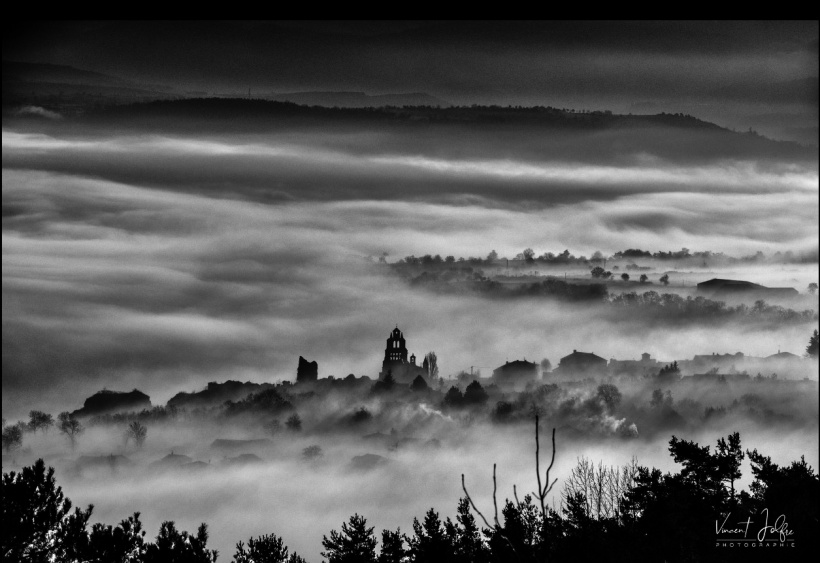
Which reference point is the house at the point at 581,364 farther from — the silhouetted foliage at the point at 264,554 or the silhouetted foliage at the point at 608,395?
the silhouetted foliage at the point at 264,554

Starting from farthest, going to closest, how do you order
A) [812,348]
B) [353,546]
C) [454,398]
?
1. [454,398]
2. [812,348]
3. [353,546]

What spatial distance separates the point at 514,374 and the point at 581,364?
4297 mm

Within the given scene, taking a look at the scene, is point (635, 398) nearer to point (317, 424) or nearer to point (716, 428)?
point (716, 428)

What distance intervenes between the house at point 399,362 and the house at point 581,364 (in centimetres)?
737

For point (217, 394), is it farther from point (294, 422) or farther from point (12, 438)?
point (12, 438)

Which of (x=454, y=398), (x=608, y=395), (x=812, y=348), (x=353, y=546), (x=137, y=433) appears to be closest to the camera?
(x=353, y=546)

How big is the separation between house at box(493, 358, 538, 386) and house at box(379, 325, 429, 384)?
3.80 m

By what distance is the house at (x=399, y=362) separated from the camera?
47438mm

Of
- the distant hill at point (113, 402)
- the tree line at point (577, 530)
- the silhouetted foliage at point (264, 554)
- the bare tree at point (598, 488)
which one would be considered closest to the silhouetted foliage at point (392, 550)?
the tree line at point (577, 530)

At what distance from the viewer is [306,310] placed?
157 ft

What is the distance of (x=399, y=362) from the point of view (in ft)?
156

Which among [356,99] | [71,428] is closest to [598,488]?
[356,99]

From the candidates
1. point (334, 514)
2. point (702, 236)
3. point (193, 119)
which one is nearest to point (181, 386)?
point (334, 514)

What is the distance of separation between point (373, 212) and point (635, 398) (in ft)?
54.2
